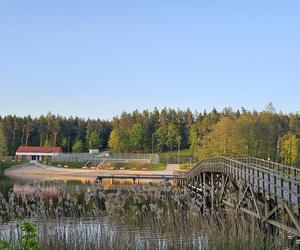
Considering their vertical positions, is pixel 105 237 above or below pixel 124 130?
below

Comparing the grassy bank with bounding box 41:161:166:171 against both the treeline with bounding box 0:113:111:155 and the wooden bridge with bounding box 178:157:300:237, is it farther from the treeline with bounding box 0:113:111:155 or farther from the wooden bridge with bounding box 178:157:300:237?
the wooden bridge with bounding box 178:157:300:237

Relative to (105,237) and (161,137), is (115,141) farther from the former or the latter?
(105,237)

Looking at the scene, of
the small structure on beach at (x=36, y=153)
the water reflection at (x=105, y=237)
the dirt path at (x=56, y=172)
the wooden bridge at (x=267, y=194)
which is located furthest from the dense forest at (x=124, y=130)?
the water reflection at (x=105, y=237)

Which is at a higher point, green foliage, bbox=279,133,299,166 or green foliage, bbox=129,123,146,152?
green foliage, bbox=129,123,146,152

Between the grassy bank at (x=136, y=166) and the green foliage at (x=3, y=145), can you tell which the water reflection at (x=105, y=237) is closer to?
the grassy bank at (x=136, y=166)

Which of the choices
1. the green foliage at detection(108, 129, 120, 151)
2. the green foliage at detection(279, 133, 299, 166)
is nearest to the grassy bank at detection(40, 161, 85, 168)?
the green foliage at detection(108, 129, 120, 151)

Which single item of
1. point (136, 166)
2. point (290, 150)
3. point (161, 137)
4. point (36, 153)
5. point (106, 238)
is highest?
point (161, 137)

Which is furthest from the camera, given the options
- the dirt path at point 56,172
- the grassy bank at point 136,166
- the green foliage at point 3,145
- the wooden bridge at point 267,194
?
the green foliage at point 3,145

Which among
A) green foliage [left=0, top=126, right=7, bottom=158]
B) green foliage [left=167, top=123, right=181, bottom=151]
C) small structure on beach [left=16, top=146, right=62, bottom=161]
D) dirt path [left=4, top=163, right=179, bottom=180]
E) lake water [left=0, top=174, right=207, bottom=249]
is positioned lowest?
dirt path [left=4, top=163, right=179, bottom=180]

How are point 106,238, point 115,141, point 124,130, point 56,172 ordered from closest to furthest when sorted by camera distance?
point 106,238, point 56,172, point 115,141, point 124,130

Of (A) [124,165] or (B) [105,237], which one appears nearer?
(B) [105,237]

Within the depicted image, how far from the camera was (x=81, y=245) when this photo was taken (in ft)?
38.9

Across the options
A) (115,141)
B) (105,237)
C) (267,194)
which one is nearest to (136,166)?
(115,141)

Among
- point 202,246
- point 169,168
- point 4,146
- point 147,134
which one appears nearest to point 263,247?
point 202,246
